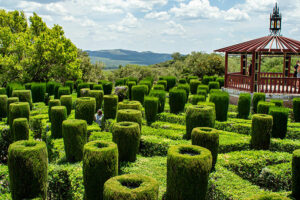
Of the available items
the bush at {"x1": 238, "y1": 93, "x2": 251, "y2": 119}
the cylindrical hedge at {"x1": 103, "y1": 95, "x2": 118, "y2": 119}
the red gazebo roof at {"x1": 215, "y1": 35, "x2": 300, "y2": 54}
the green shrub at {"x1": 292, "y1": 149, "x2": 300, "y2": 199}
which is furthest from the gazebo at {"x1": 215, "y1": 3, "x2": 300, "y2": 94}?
the green shrub at {"x1": 292, "y1": 149, "x2": 300, "y2": 199}

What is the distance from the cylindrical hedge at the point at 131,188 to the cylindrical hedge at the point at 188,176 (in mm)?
1104

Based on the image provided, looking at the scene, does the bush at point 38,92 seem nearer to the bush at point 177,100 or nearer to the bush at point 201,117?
the bush at point 177,100

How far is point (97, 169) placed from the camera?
8.02 meters

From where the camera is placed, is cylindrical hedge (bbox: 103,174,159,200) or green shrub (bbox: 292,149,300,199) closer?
cylindrical hedge (bbox: 103,174,159,200)

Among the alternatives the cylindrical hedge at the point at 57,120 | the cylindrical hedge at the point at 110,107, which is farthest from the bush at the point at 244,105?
the cylindrical hedge at the point at 57,120

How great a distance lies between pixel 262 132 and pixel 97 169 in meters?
7.47

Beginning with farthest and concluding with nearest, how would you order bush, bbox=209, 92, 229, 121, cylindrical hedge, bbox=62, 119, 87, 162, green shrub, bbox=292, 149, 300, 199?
bush, bbox=209, 92, 229, 121 < cylindrical hedge, bbox=62, 119, 87, 162 < green shrub, bbox=292, 149, 300, 199

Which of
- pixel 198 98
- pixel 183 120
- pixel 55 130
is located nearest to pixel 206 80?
pixel 198 98

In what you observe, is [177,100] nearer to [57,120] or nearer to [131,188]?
[57,120]

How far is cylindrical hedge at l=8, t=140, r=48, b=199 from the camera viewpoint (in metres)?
8.07

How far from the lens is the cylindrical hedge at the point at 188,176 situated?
7.32m

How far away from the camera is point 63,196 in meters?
9.66

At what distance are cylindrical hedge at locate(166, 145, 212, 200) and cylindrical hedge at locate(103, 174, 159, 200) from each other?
1.10 m

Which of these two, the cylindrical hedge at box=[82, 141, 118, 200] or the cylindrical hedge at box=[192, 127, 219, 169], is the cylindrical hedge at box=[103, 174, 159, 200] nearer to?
the cylindrical hedge at box=[82, 141, 118, 200]
